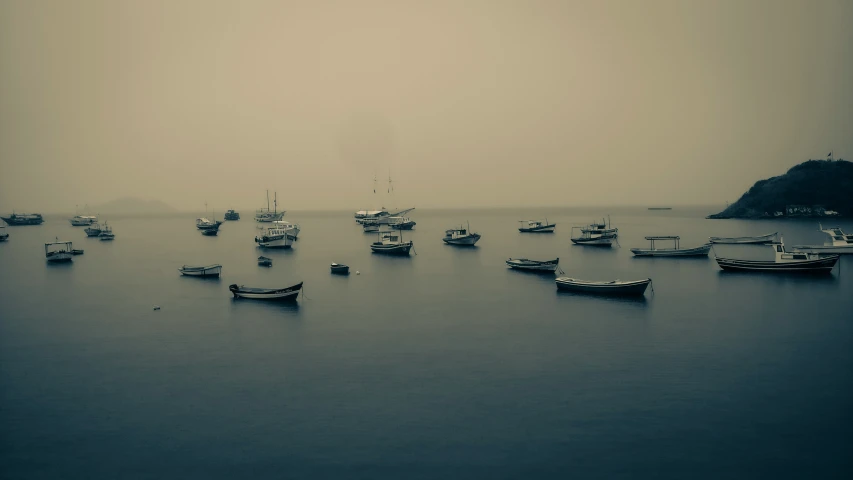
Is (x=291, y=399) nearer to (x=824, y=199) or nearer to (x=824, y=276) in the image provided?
(x=824, y=276)

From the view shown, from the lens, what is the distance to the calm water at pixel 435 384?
21.1 m

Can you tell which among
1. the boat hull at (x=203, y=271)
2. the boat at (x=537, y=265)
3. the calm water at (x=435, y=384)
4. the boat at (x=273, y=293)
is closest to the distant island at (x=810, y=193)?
the calm water at (x=435, y=384)

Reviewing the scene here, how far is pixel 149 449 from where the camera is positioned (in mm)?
22078

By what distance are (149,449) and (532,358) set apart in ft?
71.0

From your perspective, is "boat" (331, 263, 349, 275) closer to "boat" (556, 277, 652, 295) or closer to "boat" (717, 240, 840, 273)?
"boat" (556, 277, 652, 295)

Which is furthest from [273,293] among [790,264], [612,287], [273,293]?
[790,264]

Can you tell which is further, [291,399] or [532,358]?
[532,358]

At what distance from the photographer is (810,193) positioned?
183000 millimetres

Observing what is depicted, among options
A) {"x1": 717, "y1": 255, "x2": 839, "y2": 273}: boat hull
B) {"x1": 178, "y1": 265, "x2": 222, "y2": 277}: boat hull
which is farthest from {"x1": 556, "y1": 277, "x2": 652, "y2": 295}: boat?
{"x1": 178, "y1": 265, "x2": 222, "y2": 277}: boat hull

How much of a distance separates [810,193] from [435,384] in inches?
8060

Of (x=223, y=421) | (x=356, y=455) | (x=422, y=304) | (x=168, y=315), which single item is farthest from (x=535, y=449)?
(x=168, y=315)

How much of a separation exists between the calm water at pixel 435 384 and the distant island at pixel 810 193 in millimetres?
153492

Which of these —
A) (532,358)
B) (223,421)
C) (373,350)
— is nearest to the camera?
(223,421)

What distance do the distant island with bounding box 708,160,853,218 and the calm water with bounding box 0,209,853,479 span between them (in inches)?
6043
